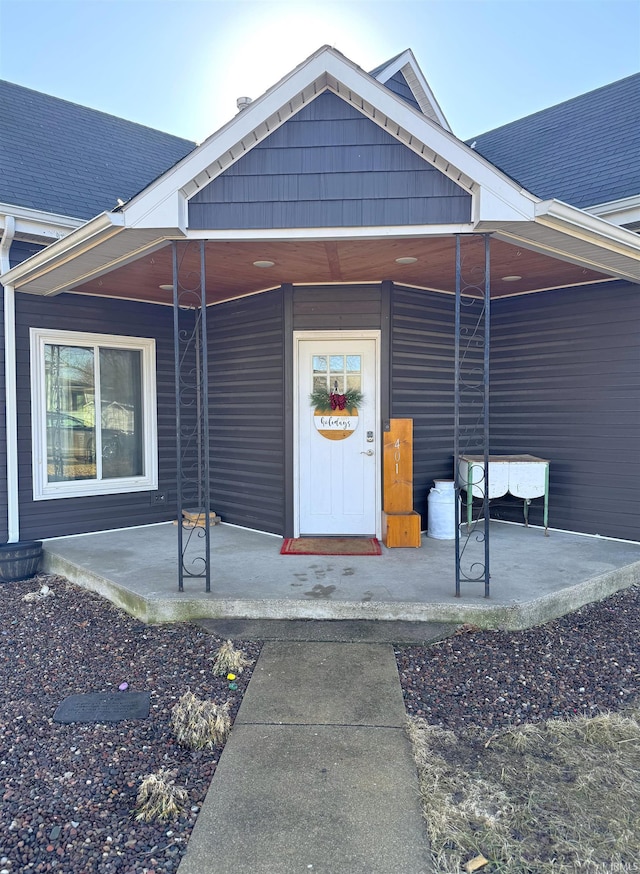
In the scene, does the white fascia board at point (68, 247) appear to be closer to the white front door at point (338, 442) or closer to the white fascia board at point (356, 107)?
the white fascia board at point (356, 107)

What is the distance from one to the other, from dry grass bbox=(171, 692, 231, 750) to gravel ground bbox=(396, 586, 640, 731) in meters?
0.90

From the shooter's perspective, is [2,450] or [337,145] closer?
[337,145]

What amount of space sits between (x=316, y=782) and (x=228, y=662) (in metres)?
1.04

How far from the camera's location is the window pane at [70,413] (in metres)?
5.29

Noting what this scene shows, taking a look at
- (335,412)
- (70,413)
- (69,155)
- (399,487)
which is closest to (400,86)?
(69,155)

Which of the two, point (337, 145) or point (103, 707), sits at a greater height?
point (337, 145)

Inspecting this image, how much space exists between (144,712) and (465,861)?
5.26 ft

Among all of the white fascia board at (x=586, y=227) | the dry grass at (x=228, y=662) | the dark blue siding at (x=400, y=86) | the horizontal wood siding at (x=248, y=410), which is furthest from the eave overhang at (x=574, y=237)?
the dark blue siding at (x=400, y=86)

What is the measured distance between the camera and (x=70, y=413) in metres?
5.44

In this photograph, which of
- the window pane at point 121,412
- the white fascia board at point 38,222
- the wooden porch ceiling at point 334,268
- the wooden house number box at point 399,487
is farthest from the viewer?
the window pane at point 121,412

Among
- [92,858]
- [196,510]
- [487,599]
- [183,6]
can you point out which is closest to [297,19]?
[183,6]

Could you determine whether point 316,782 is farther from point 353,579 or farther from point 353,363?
point 353,363

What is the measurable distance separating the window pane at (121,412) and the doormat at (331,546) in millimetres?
2041

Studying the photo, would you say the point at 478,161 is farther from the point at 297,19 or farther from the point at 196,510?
the point at 297,19
